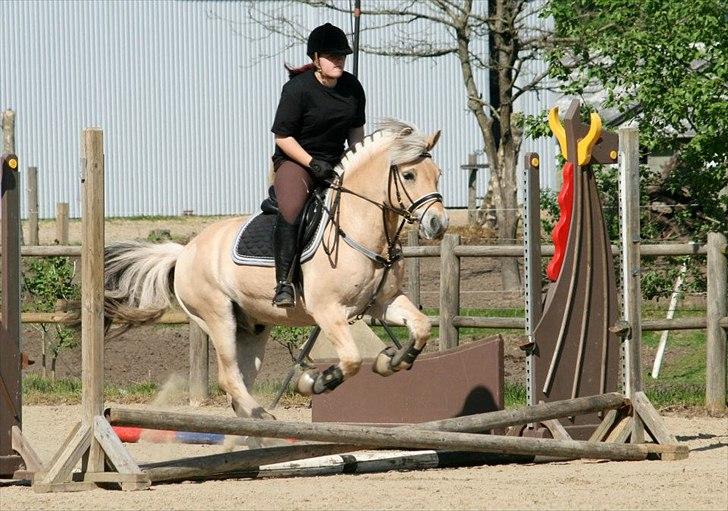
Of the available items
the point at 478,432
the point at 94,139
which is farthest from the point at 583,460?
the point at 94,139

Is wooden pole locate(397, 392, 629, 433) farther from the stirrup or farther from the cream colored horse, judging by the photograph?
the stirrup

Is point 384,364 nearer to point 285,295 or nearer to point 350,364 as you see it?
point 350,364

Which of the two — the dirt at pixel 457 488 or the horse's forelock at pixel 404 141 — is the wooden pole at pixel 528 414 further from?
the horse's forelock at pixel 404 141

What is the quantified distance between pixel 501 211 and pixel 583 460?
13.3 meters

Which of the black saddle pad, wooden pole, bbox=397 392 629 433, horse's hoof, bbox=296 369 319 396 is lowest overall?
wooden pole, bbox=397 392 629 433

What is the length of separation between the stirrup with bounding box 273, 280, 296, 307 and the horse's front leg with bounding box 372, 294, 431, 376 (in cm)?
51

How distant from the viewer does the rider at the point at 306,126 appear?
739cm

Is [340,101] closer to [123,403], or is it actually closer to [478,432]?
[478,432]

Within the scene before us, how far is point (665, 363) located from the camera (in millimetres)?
12883

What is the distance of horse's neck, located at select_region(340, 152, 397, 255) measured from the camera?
7273mm

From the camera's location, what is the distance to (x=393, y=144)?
7223 mm

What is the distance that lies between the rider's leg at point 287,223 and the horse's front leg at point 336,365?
276 millimetres

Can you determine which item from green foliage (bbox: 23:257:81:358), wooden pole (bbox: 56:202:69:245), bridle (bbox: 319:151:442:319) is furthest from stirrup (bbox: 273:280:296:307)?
wooden pole (bbox: 56:202:69:245)

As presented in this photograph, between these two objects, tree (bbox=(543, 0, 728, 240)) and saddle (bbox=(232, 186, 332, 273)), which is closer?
saddle (bbox=(232, 186, 332, 273))
